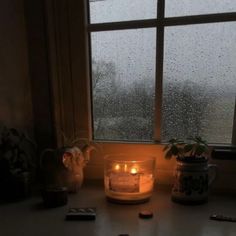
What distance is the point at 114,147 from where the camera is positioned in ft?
3.43

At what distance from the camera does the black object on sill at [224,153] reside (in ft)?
3.01

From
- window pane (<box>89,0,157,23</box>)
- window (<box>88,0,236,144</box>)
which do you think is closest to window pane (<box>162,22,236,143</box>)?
window (<box>88,0,236,144</box>)

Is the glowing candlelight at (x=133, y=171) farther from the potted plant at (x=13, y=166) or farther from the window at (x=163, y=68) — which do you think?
the potted plant at (x=13, y=166)

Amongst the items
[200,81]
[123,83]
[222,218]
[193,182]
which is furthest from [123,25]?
[222,218]

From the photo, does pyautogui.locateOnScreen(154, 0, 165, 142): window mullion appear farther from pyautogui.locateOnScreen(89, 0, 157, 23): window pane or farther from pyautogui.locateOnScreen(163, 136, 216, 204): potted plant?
pyautogui.locateOnScreen(163, 136, 216, 204): potted plant

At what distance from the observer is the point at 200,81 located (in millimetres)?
990

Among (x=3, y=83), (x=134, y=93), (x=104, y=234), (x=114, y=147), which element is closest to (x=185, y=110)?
(x=134, y=93)

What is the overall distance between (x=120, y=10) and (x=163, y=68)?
28 cm

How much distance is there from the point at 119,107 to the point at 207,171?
0.42m

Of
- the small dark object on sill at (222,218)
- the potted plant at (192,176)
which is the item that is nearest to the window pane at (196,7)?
the potted plant at (192,176)

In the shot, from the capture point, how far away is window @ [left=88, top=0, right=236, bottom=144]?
96 centimetres

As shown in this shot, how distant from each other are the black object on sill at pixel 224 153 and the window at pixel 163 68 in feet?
0.22

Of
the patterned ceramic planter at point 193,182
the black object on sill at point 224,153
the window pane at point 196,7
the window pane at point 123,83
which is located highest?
the window pane at point 196,7

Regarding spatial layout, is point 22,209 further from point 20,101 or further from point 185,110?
point 185,110
